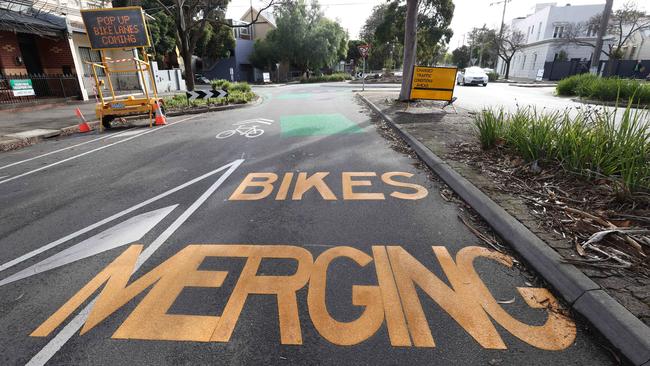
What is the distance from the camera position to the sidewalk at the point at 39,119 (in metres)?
10.4

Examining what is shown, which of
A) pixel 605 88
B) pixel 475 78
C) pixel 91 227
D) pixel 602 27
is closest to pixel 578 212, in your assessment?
pixel 91 227

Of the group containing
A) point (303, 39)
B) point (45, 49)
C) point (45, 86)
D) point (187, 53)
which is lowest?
point (45, 86)

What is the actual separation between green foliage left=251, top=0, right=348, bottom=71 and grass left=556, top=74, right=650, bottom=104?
115 feet

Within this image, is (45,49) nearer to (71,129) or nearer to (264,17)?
(71,129)

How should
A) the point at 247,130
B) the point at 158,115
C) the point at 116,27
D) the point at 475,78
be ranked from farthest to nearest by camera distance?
the point at 475,78 → the point at 158,115 → the point at 116,27 → the point at 247,130

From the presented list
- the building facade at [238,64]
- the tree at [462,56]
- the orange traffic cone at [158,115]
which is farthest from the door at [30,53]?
the tree at [462,56]

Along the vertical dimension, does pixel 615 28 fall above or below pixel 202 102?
above

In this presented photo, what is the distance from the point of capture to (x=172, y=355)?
2.25 metres

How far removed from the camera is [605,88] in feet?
48.6

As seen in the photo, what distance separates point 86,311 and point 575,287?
12.9 feet

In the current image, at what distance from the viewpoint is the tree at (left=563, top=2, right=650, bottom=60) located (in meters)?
33.2

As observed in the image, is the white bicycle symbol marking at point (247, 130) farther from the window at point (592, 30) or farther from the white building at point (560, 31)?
the white building at point (560, 31)

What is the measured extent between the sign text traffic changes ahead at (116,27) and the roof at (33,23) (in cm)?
466

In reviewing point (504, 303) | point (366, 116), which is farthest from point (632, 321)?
point (366, 116)
